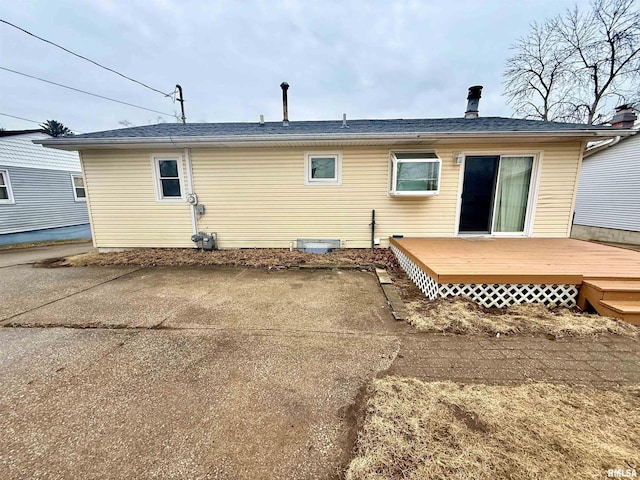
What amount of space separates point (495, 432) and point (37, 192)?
14.7 metres

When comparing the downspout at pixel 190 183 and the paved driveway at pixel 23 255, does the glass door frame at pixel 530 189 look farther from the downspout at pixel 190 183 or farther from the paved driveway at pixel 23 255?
the paved driveway at pixel 23 255

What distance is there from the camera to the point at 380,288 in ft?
13.7

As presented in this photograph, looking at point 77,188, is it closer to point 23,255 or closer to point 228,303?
point 23,255

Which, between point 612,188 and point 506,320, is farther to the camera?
point 612,188

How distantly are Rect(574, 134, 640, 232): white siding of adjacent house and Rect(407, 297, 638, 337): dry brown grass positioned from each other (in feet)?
33.1

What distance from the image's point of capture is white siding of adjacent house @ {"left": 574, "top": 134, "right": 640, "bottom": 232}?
29.6 feet

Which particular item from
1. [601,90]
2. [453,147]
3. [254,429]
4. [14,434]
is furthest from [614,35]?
[14,434]

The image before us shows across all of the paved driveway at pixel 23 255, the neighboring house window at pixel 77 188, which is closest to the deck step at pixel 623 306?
the paved driveway at pixel 23 255

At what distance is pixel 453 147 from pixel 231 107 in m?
18.0

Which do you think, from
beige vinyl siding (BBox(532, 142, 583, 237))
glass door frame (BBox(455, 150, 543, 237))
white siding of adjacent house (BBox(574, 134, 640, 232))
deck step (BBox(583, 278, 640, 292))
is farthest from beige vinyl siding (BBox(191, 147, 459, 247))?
white siding of adjacent house (BBox(574, 134, 640, 232))

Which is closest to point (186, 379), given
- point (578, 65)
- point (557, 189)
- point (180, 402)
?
point (180, 402)

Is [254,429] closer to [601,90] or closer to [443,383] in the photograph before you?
[443,383]

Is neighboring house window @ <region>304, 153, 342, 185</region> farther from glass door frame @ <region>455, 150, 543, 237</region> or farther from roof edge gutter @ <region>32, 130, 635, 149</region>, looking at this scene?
glass door frame @ <region>455, 150, 543, 237</region>

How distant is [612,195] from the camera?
980 centimetres
